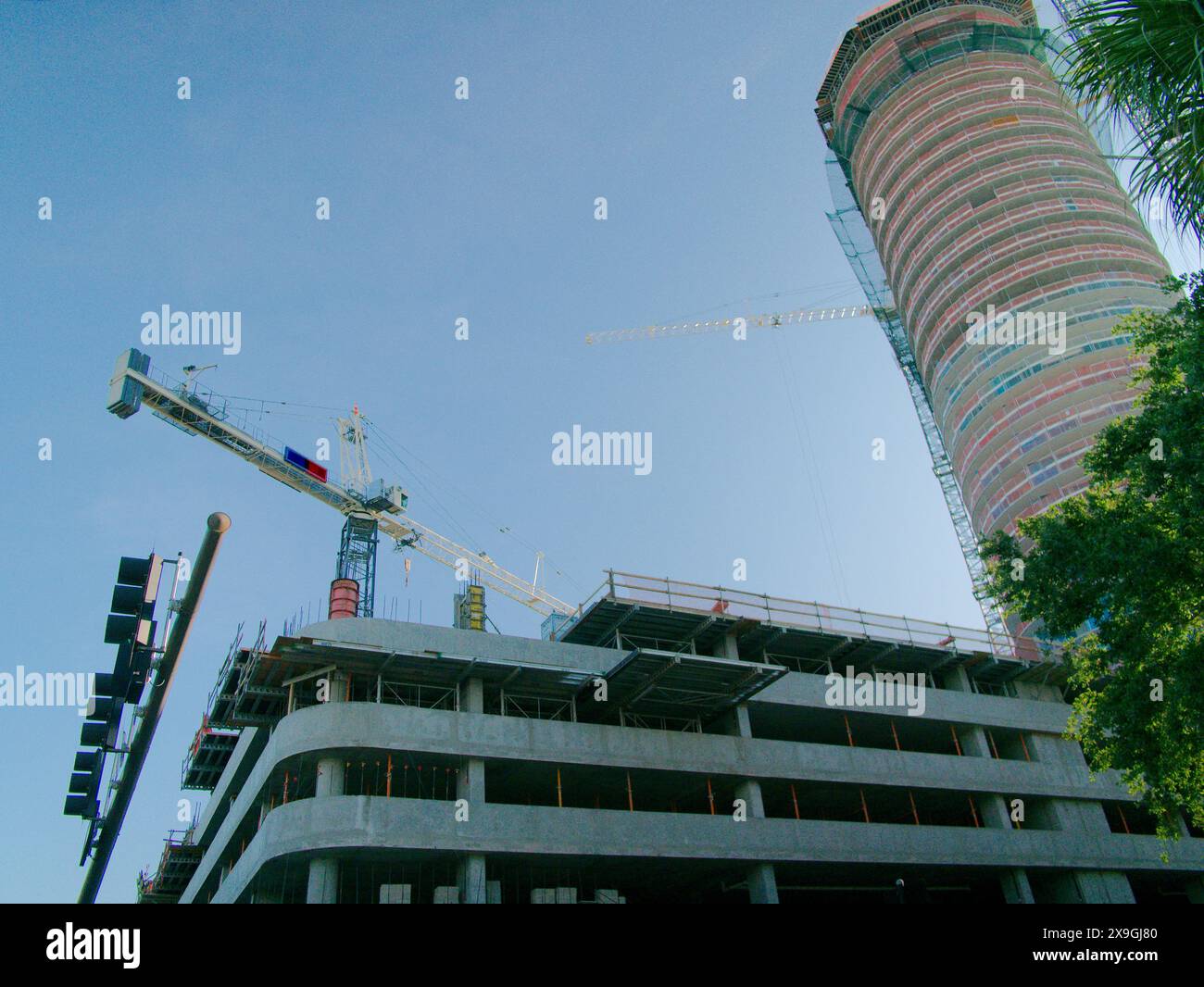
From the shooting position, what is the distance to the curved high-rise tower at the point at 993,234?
244ft

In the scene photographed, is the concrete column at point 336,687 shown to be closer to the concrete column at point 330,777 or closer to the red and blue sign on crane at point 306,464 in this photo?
the concrete column at point 330,777

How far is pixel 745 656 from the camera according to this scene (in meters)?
38.6

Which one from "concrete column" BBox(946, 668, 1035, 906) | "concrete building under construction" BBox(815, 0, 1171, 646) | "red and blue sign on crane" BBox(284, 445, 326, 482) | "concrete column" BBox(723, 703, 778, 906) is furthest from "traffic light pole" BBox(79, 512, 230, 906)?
"concrete building under construction" BBox(815, 0, 1171, 646)

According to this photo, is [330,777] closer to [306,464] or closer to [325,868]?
[325,868]

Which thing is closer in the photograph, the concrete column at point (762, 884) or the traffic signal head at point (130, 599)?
the traffic signal head at point (130, 599)

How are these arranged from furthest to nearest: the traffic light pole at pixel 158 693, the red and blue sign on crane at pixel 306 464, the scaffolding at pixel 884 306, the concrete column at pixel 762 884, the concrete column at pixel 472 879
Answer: the scaffolding at pixel 884 306, the red and blue sign on crane at pixel 306 464, the concrete column at pixel 762 884, the concrete column at pixel 472 879, the traffic light pole at pixel 158 693

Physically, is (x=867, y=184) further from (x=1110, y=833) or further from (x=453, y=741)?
(x=453, y=741)

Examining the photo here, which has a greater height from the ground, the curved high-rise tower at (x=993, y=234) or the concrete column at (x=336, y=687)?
the curved high-rise tower at (x=993, y=234)

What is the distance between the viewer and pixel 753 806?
33.0 m

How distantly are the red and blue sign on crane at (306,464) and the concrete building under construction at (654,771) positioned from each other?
28779 millimetres

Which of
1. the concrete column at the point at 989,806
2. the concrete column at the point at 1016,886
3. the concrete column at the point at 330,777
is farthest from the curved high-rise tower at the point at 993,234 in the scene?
the concrete column at the point at 330,777
